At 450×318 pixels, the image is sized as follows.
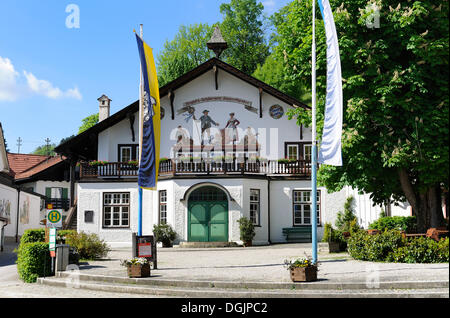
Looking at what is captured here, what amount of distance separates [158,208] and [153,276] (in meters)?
15.0

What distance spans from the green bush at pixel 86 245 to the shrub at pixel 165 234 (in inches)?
304

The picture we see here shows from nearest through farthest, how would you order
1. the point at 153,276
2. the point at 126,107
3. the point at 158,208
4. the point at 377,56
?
the point at 153,276
the point at 377,56
the point at 158,208
the point at 126,107

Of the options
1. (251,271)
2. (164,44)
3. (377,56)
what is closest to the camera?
(251,271)

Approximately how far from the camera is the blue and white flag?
48.1 feet

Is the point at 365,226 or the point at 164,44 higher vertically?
the point at 164,44

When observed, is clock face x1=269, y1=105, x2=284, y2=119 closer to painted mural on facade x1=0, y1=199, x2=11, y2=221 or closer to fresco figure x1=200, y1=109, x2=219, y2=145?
fresco figure x1=200, y1=109, x2=219, y2=145

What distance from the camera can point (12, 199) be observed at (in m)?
37.2

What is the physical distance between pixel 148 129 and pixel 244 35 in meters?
37.2

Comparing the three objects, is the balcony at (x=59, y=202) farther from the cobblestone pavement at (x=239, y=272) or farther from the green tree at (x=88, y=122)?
the cobblestone pavement at (x=239, y=272)

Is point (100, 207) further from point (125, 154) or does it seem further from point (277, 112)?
point (277, 112)

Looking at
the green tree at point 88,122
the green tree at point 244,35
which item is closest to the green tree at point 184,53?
the green tree at point 244,35

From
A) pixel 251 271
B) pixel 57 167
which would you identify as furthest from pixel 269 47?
pixel 251 271

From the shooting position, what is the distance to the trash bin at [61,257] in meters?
15.5
